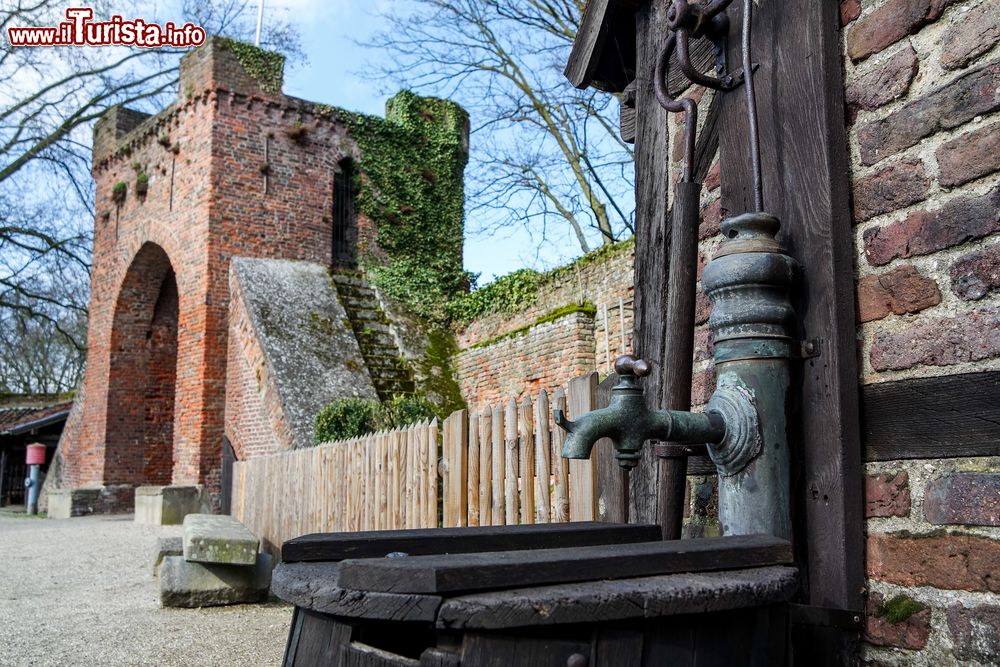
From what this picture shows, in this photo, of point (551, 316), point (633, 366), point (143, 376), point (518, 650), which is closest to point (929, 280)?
point (633, 366)

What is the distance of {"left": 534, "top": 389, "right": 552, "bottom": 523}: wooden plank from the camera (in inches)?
165

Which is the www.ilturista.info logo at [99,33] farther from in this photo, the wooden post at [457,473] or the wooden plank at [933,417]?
the wooden plank at [933,417]

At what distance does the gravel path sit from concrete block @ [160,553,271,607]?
0.39ft

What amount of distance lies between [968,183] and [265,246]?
49.8 feet

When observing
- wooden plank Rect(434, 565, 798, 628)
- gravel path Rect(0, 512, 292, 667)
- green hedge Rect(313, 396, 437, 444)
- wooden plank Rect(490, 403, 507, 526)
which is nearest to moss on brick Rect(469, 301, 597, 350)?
green hedge Rect(313, 396, 437, 444)

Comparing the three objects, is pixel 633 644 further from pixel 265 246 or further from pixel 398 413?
pixel 265 246

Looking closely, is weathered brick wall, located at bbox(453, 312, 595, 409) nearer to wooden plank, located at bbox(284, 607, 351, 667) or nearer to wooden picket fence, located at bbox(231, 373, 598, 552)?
wooden picket fence, located at bbox(231, 373, 598, 552)

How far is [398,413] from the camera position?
12.4m

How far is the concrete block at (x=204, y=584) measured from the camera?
698 centimetres

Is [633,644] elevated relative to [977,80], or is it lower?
lower

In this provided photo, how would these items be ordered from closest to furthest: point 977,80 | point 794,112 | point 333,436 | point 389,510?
point 977,80, point 794,112, point 389,510, point 333,436


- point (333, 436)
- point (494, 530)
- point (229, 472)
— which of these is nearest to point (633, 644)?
point (494, 530)

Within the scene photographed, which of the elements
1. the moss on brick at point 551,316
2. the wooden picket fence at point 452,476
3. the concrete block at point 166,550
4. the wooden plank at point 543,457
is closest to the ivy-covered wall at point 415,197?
the moss on brick at point 551,316

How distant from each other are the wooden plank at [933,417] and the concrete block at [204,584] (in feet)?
20.6
